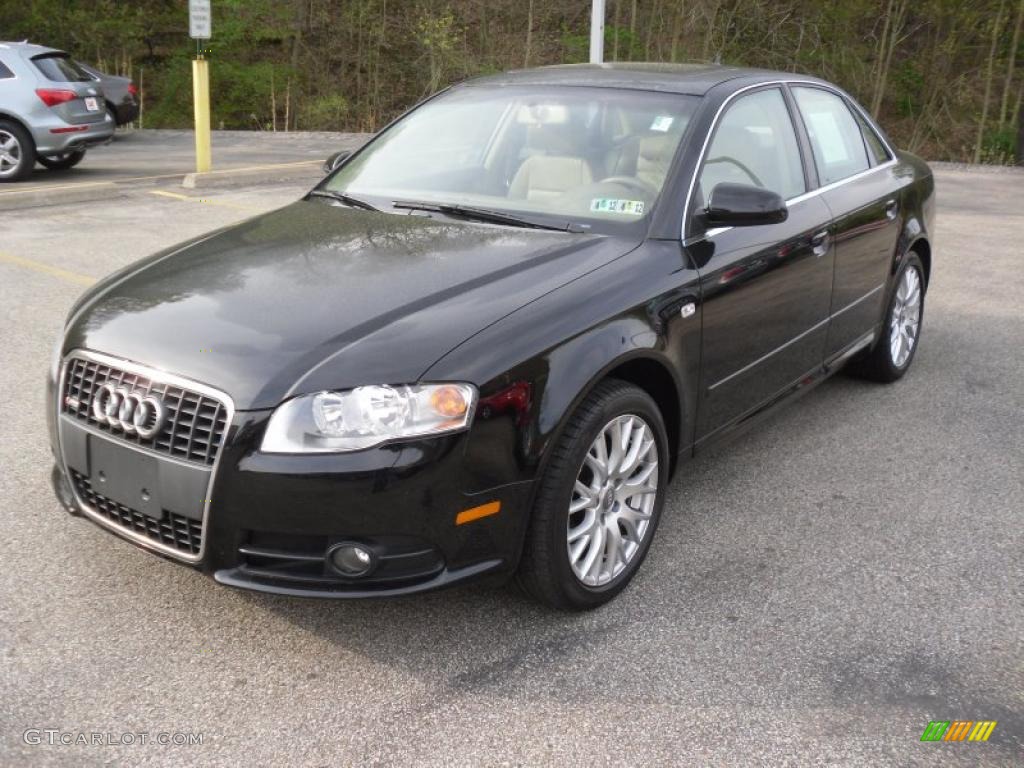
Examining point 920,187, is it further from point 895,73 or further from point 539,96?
point 895,73

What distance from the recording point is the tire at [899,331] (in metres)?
5.52

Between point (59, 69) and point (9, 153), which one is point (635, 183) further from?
point (59, 69)

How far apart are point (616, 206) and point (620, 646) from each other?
1.54m

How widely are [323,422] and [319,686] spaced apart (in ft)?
2.42

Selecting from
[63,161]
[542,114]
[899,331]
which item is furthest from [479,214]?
[63,161]

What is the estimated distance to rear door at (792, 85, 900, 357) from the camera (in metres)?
4.72

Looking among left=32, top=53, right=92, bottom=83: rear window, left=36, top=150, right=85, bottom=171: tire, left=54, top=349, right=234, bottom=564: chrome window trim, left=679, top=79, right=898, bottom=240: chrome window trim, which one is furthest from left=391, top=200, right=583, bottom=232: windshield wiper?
left=36, top=150, right=85, bottom=171: tire

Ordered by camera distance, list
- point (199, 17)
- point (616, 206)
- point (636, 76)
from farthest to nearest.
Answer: point (199, 17) → point (636, 76) → point (616, 206)

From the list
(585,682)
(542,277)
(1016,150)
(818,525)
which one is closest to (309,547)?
(585,682)

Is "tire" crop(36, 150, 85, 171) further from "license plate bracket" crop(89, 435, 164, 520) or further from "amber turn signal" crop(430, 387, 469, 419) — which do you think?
"amber turn signal" crop(430, 387, 469, 419)

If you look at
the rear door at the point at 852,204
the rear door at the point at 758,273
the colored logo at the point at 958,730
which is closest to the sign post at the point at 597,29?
the rear door at the point at 852,204

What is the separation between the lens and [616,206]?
150 inches

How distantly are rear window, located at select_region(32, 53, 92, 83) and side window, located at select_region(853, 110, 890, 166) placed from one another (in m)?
10.2

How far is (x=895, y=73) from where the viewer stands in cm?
2222
